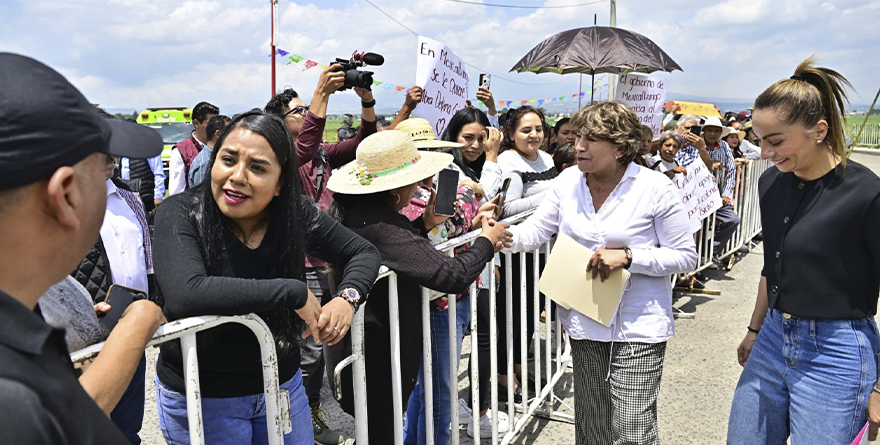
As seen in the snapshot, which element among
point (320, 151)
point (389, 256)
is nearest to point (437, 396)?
point (389, 256)

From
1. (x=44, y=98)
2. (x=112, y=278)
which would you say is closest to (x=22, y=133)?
(x=44, y=98)

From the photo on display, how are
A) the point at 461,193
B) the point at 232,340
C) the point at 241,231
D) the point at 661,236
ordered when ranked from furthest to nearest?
the point at 461,193 → the point at 661,236 → the point at 241,231 → the point at 232,340

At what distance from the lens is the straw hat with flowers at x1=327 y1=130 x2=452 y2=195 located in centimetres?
260

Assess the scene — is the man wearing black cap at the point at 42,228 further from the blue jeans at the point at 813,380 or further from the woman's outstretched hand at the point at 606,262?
the blue jeans at the point at 813,380

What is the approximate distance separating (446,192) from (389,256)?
49 cm

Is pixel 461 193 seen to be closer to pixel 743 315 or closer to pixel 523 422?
pixel 523 422

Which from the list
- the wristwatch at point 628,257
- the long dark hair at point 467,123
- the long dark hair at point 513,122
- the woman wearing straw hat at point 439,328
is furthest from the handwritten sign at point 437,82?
the wristwatch at point 628,257

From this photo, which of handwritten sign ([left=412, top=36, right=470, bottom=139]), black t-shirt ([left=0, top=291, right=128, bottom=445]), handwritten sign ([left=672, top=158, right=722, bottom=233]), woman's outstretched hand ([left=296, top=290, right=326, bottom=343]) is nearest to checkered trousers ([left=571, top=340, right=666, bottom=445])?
woman's outstretched hand ([left=296, top=290, right=326, bottom=343])

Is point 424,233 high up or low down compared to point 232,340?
up

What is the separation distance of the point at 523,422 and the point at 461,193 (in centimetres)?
157

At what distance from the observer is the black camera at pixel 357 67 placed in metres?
3.91

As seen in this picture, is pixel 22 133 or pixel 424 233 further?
pixel 424 233

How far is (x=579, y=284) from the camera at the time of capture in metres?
3.00

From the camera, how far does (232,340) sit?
205 cm
